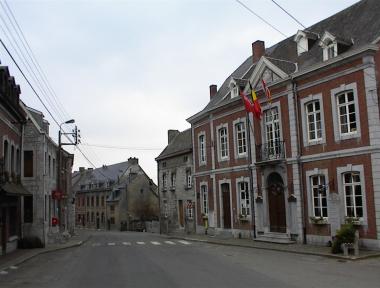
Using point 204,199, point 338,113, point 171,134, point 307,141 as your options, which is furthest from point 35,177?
point 171,134

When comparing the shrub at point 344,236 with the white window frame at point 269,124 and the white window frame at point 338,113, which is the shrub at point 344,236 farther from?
the white window frame at point 269,124

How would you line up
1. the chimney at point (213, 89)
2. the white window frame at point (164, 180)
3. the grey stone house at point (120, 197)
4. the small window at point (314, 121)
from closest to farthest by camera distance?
the small window at point (314, 121)
the chimney at point (213, 89)
the white window frame at point (164, 180)
the grey stone house at point (120, 197)

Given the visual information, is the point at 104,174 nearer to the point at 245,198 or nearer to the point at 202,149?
the point at 202,149

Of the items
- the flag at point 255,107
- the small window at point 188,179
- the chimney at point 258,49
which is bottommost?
the small window at point 188,179

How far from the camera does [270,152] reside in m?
26.7

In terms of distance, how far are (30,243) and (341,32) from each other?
19373 millimetres

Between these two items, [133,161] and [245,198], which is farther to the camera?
[133,161]

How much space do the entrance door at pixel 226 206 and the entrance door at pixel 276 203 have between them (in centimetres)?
452

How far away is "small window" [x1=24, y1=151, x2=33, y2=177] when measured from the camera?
27.5 metres

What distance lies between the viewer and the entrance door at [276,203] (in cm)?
2609

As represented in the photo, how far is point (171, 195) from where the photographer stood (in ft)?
142

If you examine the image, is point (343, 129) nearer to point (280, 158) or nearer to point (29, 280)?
point (280, 158)

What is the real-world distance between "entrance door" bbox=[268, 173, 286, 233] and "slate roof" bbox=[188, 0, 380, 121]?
5858 millimetres

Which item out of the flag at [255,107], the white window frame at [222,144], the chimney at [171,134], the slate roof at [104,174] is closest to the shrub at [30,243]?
the white window frame at [222,144]
